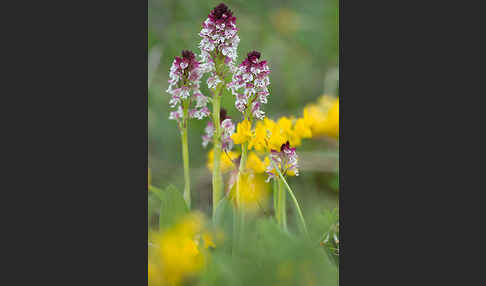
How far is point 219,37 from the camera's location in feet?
4.23

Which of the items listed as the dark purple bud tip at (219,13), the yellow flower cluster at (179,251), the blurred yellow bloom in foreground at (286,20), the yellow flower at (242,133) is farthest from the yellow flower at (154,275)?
the blurred yellow bloom in foreground at (286,20)

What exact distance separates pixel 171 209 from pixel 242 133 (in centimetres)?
26

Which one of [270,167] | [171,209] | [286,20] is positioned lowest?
[171,209]

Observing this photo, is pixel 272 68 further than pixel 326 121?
No

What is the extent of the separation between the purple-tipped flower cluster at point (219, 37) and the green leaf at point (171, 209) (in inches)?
11.6

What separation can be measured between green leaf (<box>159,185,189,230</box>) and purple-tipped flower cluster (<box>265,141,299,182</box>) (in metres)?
0.24

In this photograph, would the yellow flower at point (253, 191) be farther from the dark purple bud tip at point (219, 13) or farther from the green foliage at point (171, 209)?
the dark purple bud tip at point (219, 13)

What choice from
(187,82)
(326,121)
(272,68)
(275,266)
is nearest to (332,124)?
(326,121)

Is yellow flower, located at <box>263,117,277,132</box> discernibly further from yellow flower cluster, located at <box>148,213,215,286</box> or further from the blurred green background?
yellow flower cluster, located at <box>148,213,215,286</box>

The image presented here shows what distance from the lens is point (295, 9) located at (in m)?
2.49

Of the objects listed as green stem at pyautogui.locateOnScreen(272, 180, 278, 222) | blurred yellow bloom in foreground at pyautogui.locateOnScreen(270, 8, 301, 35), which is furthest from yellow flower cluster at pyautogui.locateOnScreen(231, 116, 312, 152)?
blurred yellow bloom in foreground at pyautogui.locateOnScreen(270, 8, 301, 35)

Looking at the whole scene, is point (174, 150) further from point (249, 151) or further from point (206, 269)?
point (206, 269)

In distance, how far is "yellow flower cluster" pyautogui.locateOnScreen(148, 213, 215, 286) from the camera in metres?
1.21

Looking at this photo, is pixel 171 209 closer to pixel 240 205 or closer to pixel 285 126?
pixel 240 205
